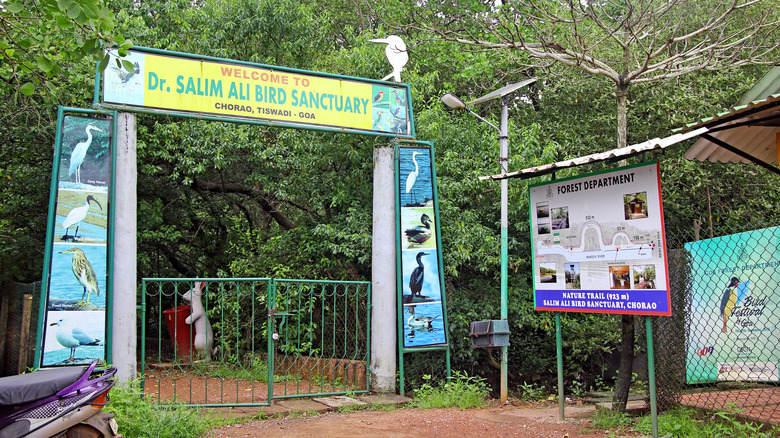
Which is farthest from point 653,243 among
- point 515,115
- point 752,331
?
point 515,115

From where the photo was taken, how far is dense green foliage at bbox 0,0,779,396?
1027 cm

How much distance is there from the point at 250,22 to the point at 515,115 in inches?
269

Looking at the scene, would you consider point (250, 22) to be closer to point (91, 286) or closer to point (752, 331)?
point (91, 286)

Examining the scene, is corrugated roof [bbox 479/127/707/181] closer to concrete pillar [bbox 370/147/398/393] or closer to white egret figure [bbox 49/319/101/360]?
concrete pillar [bbox 370/147/398/393]

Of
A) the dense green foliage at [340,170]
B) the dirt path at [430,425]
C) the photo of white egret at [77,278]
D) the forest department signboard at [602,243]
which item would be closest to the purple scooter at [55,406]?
the dirt path at [430,425]

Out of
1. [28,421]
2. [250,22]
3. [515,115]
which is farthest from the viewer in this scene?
[515,115]

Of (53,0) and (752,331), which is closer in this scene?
(53,0)

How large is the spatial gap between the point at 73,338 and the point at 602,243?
5.72 metres

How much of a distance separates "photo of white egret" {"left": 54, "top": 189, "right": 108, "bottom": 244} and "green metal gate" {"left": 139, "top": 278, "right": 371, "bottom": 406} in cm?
122

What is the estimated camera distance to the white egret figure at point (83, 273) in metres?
6.93

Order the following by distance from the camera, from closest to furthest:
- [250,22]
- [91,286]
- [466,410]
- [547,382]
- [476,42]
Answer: [91,286], [466,410], [476,42], [547,382], [250,22]

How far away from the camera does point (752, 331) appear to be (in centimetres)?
709

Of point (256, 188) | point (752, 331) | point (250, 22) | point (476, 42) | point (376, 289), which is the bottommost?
point (752, 331)

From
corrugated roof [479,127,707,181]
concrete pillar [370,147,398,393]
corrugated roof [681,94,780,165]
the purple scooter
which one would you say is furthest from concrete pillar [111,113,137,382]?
corrugated roof [681,94,780,165]
